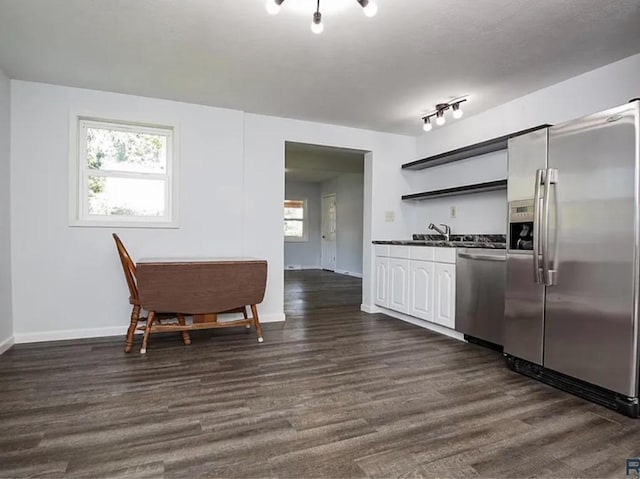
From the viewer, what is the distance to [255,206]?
3795 millimetres

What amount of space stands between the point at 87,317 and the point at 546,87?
436cm

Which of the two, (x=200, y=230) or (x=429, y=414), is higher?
(x=200, y=230)

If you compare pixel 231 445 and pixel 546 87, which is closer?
pixel 231 445

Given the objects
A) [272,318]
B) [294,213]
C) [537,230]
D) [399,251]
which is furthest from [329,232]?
[537,230]

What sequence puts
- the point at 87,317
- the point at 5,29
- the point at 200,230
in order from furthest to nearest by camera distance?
1. the point at 200,230
2. the point at 87,317
3. the point at 5,29

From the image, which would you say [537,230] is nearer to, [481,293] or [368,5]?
[481,293]

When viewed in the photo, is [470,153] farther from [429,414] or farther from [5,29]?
[5,29]

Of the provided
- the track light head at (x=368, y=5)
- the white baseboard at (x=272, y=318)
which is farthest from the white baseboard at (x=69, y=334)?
the track light head at (x=368, y=5)

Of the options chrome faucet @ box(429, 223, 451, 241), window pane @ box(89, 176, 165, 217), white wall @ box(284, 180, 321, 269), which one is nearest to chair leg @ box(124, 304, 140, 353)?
window pane @ box(89, 176, 165, 217)

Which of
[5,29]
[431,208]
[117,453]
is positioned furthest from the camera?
[431,208]

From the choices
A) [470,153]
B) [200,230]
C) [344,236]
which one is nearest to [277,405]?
[200,230]

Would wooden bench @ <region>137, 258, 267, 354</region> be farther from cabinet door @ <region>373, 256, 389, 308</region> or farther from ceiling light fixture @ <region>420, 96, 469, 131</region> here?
ceiling light fixture @ <region>420, 96, 469, 131</region>

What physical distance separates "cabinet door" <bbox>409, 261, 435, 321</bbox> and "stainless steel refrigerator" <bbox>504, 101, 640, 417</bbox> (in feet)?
3.25

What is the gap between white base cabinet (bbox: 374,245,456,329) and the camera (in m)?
3.29
